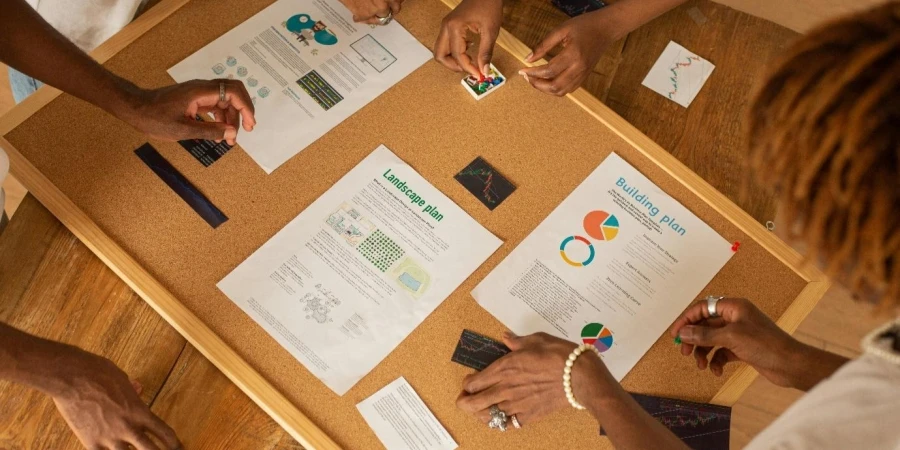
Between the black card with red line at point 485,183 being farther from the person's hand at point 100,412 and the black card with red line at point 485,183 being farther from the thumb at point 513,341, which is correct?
the person's hand at point 100,412

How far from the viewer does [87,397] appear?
952 mm

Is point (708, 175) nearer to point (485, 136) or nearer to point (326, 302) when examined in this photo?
point (485, 136)

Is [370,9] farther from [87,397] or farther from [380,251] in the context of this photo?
[87,397]

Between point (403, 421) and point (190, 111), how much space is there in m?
0.57

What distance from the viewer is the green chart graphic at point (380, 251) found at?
1103 millimetres

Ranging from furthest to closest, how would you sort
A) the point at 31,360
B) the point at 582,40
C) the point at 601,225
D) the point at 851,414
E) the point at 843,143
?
the point at 582,40
the point at 601,225
the point at 31,360
the point at 851,414
the point at 843,143

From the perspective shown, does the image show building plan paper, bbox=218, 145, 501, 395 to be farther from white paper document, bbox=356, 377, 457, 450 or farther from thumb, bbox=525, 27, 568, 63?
thumb, bbox=525, 27, 568, 63

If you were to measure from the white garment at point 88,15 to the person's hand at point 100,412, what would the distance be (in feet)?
2.01

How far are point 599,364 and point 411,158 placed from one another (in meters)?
0.44

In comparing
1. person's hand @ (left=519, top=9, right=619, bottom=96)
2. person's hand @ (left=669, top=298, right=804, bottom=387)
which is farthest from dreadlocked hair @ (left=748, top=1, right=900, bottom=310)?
person's hand @ (left=519, top=9, right=619, bottom=96)

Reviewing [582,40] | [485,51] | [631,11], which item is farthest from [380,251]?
[631,11]

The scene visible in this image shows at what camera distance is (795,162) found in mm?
666

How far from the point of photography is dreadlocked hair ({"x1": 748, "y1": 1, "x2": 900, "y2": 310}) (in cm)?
61

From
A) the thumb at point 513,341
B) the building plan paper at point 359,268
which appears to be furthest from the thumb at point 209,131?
the thumb at point 513,341
